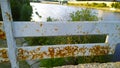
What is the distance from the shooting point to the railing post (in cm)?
333

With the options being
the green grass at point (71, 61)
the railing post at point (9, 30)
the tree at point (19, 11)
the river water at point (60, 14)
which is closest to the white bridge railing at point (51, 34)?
the railing post at point (9, 30)

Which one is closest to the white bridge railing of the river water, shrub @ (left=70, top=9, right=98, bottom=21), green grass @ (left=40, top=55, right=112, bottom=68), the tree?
green grass @ (left=40, top=55, right=112, bottom=68)

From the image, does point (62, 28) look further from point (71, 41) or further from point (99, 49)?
point (71, 41)

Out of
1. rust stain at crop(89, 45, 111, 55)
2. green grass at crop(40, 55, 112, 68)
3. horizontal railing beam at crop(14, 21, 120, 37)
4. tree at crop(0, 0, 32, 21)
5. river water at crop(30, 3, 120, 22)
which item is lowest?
river water at crop(30, 3, 120, 22)

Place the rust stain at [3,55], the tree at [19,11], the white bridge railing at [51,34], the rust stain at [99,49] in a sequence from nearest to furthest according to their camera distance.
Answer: the white bridge railing at [51,34], the rust stain at [3,55], the rust stain at [99,49], the tree at [19,11]

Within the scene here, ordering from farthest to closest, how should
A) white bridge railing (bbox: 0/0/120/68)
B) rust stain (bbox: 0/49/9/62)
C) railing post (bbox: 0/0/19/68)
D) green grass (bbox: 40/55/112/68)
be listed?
green grass (bbox: 40/55/112/68), rust stain (bbox: 0/49/9/62), white bridge railing (bbox: 0/0/120/68), railing post (bbox: 0/0/19/68)

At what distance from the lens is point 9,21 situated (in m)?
3.42

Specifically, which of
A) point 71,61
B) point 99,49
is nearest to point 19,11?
point 71,61

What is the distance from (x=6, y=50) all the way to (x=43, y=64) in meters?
2.09

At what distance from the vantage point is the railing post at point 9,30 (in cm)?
333

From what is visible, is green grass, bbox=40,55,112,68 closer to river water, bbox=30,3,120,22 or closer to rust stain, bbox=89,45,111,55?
rust stain, bbox=89,45,111,55

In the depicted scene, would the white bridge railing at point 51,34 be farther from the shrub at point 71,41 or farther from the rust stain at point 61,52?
the shrub at point 71,41

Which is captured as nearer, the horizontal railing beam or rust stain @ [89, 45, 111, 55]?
A: the horizontal railing beam

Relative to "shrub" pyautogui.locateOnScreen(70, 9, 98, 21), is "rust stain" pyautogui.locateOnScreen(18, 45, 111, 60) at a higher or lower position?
higher
